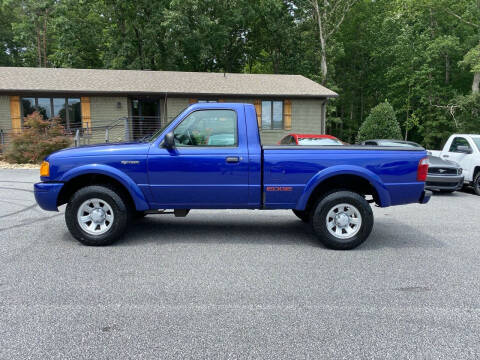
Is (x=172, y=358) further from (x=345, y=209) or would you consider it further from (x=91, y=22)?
(x=91, y=22)

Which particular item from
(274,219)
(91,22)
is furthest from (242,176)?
(91,22)

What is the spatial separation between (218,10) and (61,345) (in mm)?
30576

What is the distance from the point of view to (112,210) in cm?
505

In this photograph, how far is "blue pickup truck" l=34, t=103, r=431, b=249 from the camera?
498 centimetres

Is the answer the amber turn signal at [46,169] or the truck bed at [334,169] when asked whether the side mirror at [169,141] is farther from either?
the amber turn signal at [46,169]

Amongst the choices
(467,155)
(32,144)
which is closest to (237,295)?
(467,155)

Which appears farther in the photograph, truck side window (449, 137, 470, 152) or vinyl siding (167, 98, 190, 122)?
vinyl siding (167, 98, 190, 122)

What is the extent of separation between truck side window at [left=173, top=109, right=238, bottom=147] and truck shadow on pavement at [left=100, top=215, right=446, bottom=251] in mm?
1511

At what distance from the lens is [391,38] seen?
32125mm

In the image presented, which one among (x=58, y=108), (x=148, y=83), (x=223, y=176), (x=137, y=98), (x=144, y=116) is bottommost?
(x=223, y=176)

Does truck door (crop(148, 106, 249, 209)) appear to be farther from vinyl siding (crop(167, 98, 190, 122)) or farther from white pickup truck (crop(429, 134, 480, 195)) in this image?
vinyl siding (crop(167, 98, 190, 122))

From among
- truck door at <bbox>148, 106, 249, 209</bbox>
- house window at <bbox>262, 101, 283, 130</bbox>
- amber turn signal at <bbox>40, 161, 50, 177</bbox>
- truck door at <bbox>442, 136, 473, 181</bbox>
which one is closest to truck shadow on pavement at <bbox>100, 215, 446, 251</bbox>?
truck door at <bbox>148, 106, 249, 209</bbox>

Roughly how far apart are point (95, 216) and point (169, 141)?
1546 millimetres

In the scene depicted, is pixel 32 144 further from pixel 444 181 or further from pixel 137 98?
pixel 444 181
